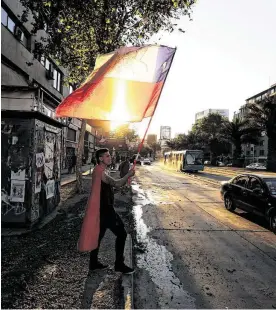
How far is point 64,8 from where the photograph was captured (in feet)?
36.0

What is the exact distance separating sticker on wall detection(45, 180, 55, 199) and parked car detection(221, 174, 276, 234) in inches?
237

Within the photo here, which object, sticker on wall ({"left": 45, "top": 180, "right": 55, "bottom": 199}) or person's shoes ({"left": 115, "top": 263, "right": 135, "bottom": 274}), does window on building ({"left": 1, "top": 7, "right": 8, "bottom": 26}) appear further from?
person's shoes ({"left": 115, "top": 263, "right": 135, "bottom": 274})

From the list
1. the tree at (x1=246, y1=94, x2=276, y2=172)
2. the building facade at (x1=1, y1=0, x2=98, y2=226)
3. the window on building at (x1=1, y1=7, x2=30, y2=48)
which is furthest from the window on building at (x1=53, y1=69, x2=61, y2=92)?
the tree at (x1=246, y1=94, x2=276, y2=172)

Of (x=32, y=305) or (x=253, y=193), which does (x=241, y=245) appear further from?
(x=32, y=305)

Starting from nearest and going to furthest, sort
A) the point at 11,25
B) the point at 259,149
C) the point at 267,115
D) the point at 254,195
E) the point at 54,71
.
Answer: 1. the point at 254,195
2. the point at 11,25
3. the point at 54,71
4. the point at 267,115
5. the point at 259,149

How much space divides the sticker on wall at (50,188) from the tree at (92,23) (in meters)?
5.26

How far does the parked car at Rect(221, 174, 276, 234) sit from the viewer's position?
8.54m

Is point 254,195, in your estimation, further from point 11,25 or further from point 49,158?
point 11,25

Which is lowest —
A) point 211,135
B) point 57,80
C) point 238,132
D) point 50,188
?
point 50,188

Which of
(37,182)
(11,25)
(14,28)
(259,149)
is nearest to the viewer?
(37,182)

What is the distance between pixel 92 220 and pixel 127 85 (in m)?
2.27

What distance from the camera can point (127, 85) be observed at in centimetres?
520

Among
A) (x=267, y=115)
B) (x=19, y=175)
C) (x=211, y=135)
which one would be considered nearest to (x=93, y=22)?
(x=19, y=175)

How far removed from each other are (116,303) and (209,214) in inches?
291
